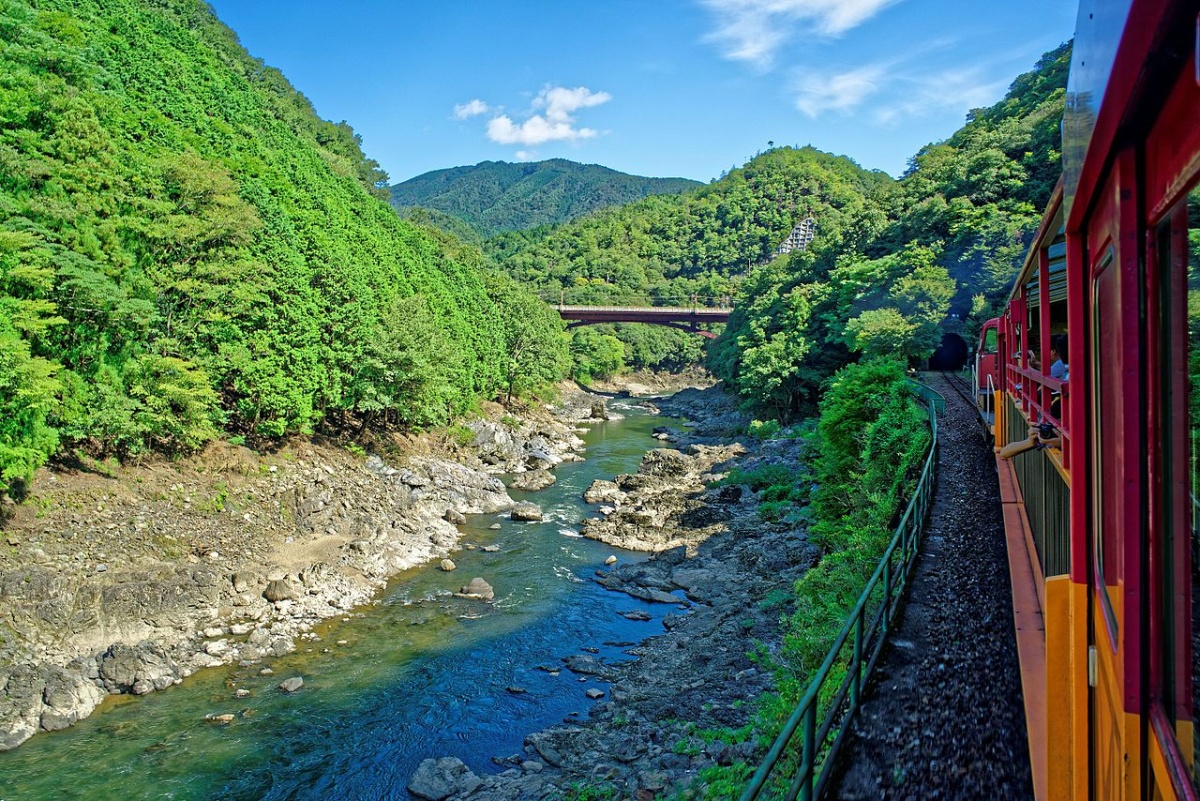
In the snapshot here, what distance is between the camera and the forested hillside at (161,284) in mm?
16938

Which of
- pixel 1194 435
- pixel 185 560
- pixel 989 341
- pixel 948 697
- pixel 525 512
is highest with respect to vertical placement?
pixel 989 341

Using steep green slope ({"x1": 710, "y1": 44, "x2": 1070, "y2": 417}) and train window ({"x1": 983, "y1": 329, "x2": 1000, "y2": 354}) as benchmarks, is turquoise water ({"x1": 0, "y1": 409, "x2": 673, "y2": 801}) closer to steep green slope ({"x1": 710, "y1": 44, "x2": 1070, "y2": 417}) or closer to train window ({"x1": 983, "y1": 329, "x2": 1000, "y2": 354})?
train window ({"x1": 983, "y1": 329, "x2": 1000, "y2": 354})

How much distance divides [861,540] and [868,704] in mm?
5615

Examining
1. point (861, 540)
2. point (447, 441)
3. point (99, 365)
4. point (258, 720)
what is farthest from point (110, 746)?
point (447, 441)

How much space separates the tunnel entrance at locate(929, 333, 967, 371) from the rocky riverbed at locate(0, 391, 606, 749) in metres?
24.8

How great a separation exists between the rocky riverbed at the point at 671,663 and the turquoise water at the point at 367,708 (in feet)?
1.68

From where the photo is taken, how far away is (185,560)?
17.5 m

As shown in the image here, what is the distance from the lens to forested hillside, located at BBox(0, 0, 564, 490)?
1694 cm

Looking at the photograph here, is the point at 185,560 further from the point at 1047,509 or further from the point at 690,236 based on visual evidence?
the point at 690,236

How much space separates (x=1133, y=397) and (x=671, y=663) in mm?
13260

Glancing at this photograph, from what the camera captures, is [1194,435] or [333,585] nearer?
[1194,435]

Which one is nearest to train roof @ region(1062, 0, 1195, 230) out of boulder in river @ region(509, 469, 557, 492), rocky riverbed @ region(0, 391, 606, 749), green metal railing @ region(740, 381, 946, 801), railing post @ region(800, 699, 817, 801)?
green metal railing @ region(740, 381, 946, 801)

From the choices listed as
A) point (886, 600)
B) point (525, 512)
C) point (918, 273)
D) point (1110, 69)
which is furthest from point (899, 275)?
point (1110, 69)

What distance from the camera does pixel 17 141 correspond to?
18172 mm
